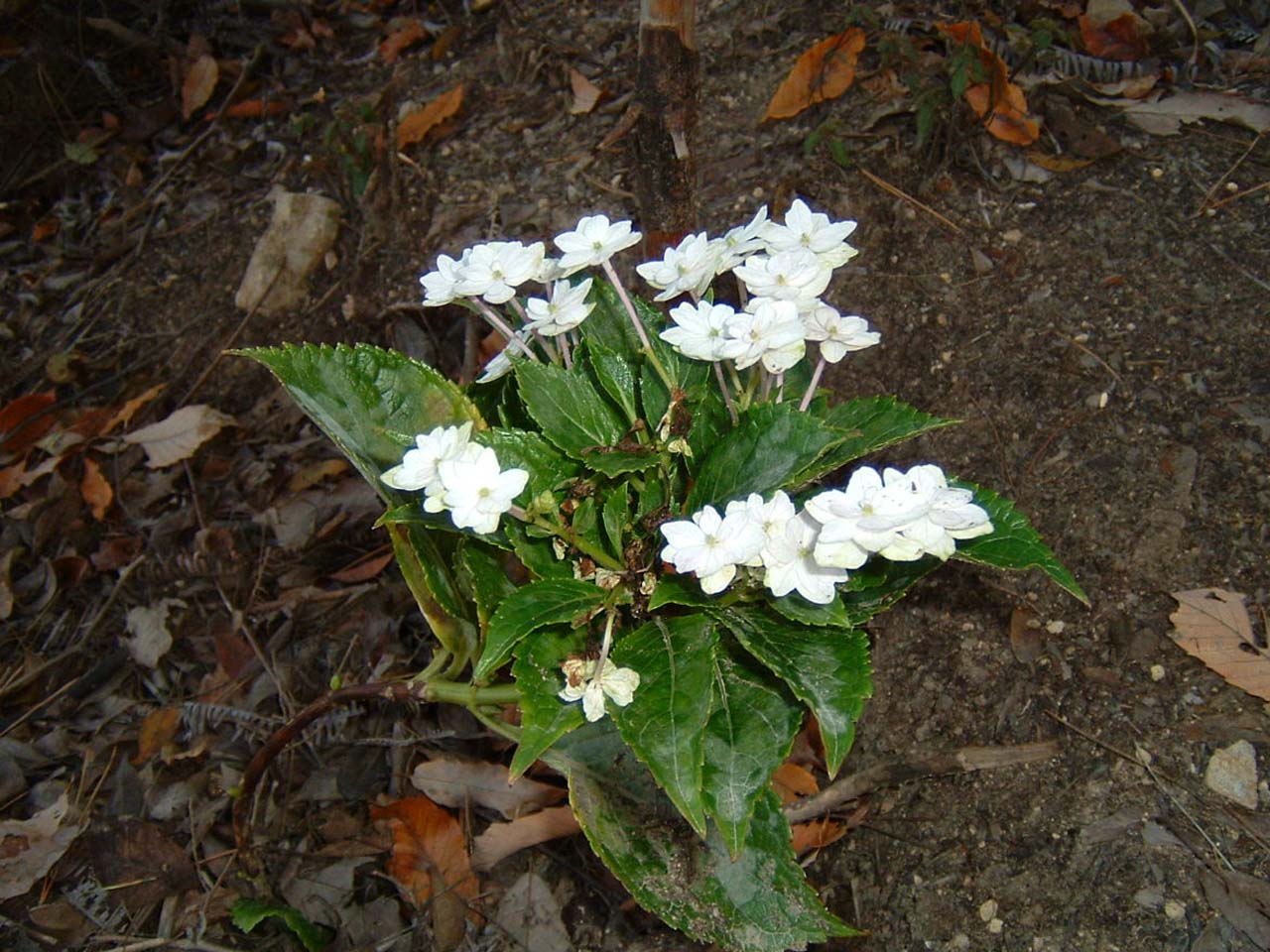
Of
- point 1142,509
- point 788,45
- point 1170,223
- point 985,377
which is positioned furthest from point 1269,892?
point 788,45

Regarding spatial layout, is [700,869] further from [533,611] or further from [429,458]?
[429,458]

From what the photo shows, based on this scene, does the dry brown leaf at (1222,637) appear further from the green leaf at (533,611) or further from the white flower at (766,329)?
the green leaf at (533,611)

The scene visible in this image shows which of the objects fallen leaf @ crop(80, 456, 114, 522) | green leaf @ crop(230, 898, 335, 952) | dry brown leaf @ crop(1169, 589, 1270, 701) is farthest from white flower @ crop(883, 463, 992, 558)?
fallen leaf @ crop(80, 456, 114, 522)

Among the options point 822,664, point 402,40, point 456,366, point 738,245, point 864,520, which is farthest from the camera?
point 402,40

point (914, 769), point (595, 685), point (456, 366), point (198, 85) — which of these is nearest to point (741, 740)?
point (595, 685)

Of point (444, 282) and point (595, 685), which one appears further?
point (444, 282)

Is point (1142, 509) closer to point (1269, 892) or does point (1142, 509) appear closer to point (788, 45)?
point (1269, 892)
